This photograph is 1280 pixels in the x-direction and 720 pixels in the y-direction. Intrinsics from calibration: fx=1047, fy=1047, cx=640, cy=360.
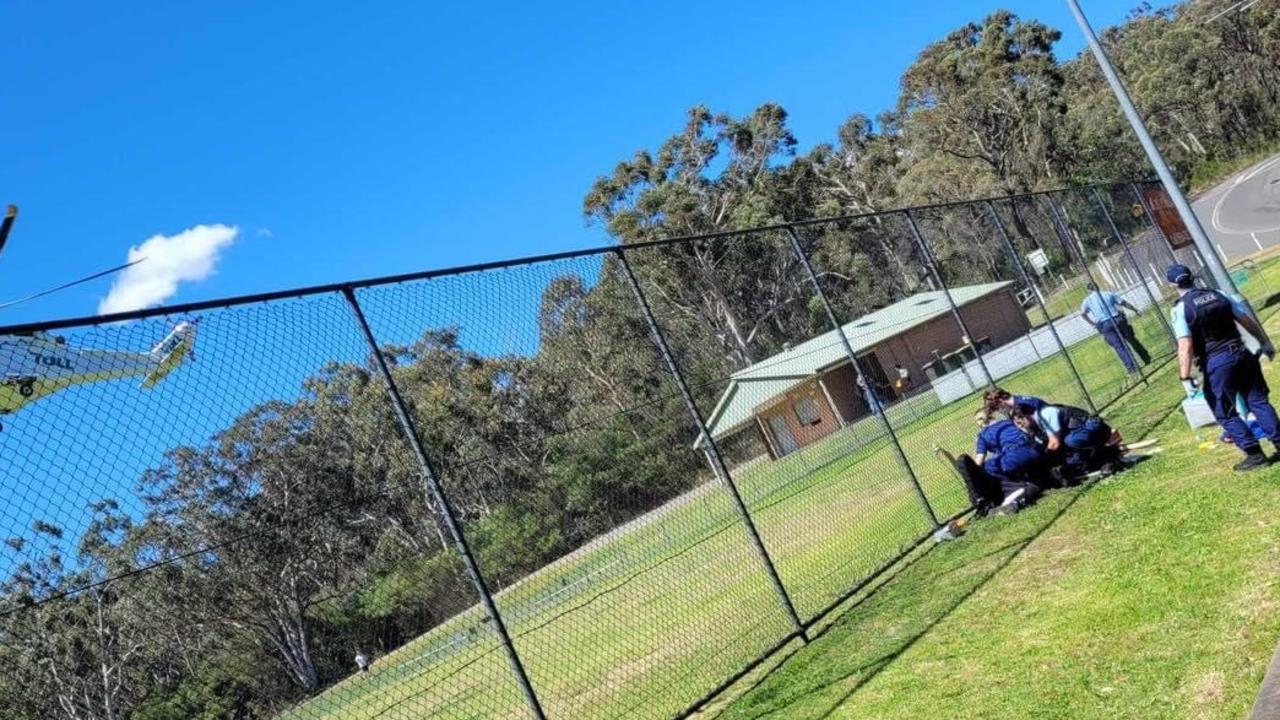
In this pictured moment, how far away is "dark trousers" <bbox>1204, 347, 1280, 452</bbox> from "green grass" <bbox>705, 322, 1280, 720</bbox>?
0.30m

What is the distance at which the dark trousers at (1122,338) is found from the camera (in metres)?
14.7

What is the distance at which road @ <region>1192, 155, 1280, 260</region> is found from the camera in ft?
117

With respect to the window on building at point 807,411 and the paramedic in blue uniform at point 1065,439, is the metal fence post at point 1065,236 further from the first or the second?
the paramedic in blue uniform at point 1065,439

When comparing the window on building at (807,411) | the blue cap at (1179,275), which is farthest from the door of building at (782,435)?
the blue cap at (1179,275)

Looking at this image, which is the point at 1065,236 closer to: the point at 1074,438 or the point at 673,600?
the point at 1074,438

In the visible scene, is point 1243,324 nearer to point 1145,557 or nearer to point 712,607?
point 1145,557

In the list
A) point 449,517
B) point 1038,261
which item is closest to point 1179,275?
point 449,517

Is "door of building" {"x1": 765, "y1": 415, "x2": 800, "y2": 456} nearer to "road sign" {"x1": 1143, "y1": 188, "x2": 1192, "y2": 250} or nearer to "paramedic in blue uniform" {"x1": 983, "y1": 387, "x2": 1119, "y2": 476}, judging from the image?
"paramedic in blue uniform" {"x1": 983, "y1": 387, "x2": 1119, "y2": 476}

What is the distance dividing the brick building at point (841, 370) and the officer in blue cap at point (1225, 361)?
11.7 ft

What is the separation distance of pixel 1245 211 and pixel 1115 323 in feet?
121

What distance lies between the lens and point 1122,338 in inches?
583

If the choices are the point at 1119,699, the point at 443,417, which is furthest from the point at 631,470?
the point at 1119,699

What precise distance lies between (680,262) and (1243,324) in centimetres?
2488

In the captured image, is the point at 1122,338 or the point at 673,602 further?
the point at 1122,338
